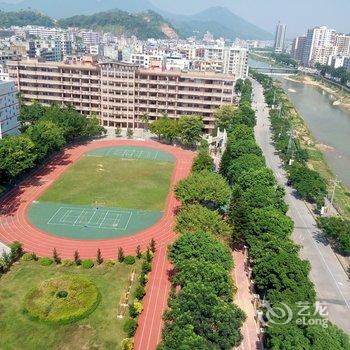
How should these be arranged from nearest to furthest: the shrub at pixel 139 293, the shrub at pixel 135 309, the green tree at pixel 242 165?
the shrub at pixel 135 309
the shrub at pixel 139 293
the green tree at pixel 242 165

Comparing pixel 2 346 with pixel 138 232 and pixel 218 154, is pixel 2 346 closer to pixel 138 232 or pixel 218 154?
pixel 138 232

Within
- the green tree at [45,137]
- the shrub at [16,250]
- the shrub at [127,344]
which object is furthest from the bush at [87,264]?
the green tree at [45,137]

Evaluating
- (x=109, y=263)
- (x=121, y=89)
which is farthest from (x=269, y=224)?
(x=121, y=89)

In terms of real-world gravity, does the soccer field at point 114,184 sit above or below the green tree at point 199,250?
below

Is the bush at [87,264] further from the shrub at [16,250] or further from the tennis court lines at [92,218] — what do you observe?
the tennis court lines at [92,218]

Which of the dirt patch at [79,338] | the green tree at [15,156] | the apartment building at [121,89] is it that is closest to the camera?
the dirt patch at [79,338]
